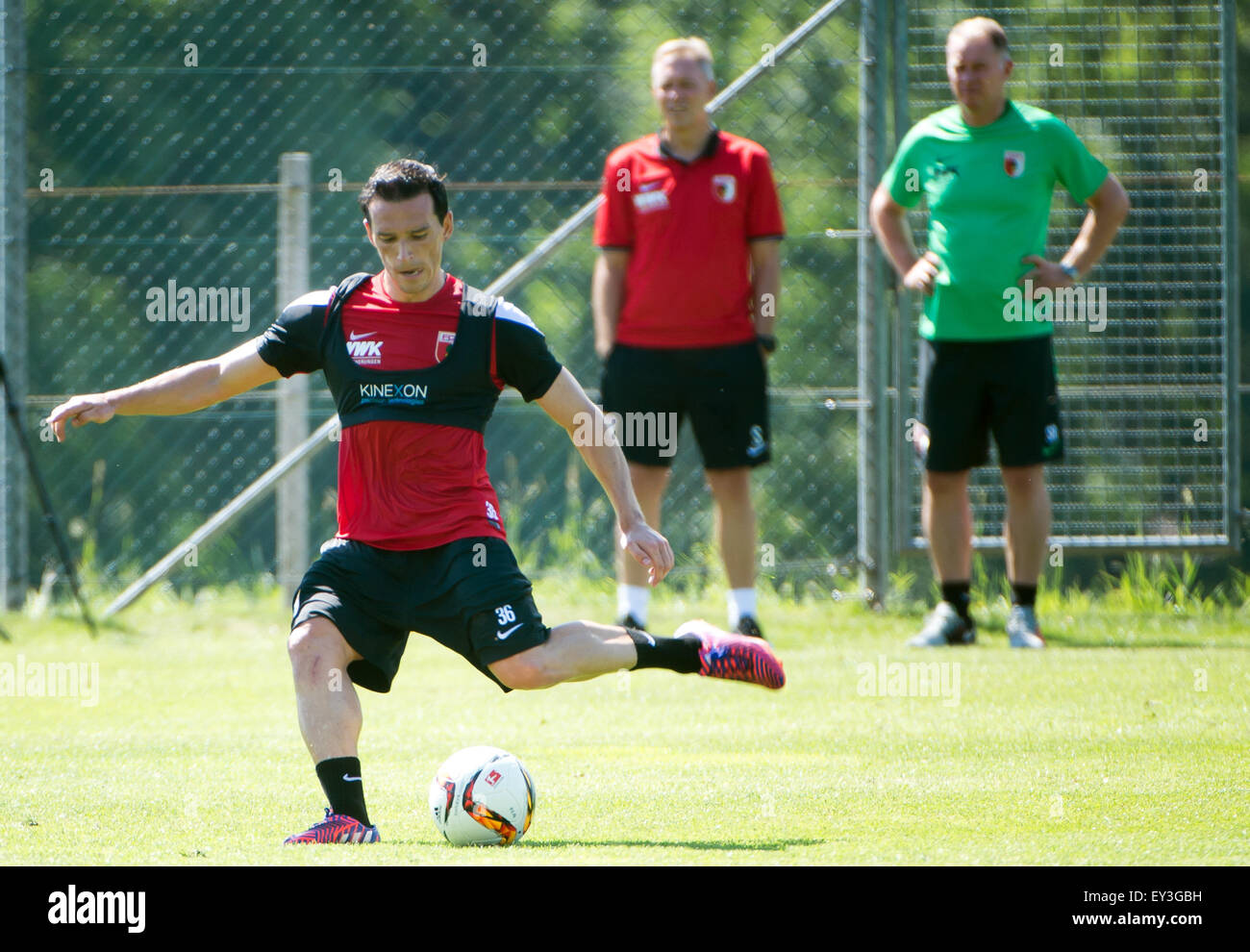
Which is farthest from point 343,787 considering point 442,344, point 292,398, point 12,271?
point 12,271

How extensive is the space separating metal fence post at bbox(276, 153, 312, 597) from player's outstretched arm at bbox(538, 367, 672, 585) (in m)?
4.20

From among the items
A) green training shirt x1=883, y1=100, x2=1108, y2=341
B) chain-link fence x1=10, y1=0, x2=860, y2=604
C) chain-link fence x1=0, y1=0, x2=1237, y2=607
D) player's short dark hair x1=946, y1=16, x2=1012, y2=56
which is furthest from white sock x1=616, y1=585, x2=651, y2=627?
player's short dark hair x1=946, y1=16, x2=1012, y2=56

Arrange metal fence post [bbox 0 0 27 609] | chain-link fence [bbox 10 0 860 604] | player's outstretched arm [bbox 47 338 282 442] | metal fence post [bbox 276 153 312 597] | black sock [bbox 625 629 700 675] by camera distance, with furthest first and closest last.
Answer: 1. chain-link fence [bbox 10 0 860 604]
2. metal fence post [bbox 0 0 27 609]
3. metal fence post [bbox 276 153 312 597]
4. black sock [bbox 625 629 700 675]
5. player's outstretched arm [bbox 47 338 282 442]

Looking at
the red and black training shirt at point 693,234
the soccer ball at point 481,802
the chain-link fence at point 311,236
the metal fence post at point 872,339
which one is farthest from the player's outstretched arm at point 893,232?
the soccer ball at point 481,802

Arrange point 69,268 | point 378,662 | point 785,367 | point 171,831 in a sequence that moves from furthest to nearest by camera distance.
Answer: point 785,367 → point 69,268 → point 378,662 → point 171,831

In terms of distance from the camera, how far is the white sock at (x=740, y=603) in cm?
700

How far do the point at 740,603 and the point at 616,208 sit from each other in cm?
179

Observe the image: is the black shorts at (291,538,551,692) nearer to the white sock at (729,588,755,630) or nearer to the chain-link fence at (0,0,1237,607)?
the white sock at (729,588,755,630)

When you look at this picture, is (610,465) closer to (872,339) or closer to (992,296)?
(992,296)

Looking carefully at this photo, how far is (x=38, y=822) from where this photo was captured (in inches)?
155

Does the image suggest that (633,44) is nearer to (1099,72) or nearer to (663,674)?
(1099,72)

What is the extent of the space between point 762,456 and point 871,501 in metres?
1.44

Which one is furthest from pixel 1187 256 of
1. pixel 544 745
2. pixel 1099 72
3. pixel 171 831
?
pixel 171 831

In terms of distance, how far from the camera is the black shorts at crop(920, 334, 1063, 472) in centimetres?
697
